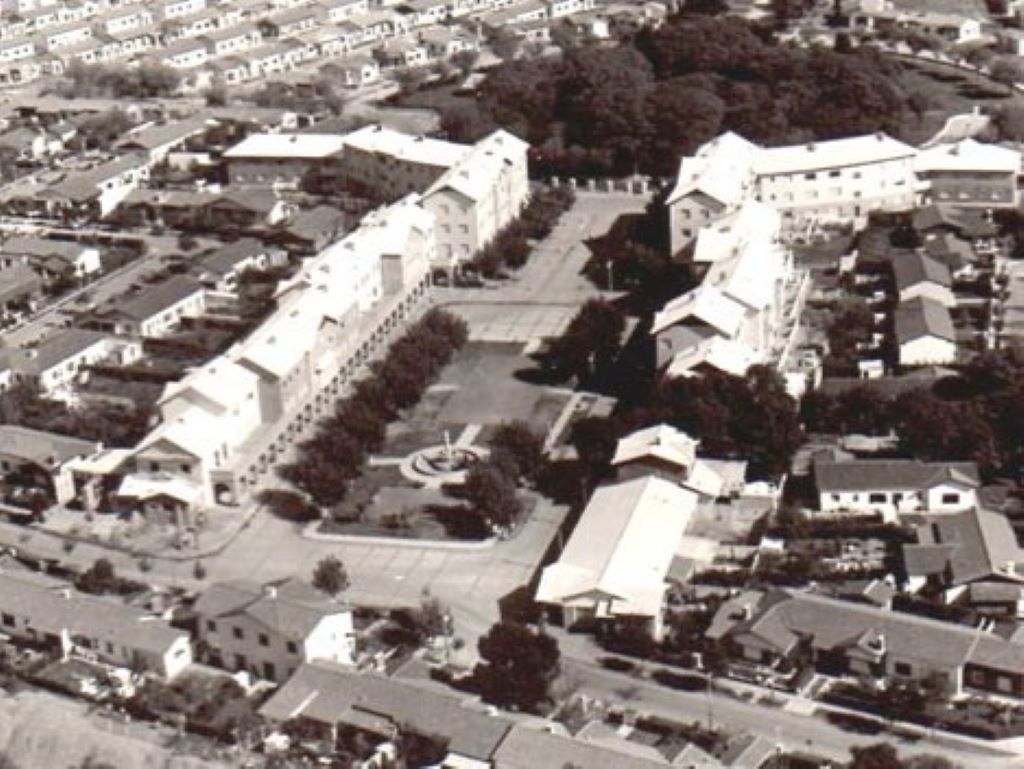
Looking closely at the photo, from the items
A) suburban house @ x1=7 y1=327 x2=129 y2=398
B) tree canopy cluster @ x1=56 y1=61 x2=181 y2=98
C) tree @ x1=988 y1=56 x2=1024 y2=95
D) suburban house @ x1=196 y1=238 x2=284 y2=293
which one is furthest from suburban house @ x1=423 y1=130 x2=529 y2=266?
tree canopy cluster @ x1=56 y1=61 x2=181 y2=98

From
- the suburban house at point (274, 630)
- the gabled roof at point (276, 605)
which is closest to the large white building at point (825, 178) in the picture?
the gabled roof at point (276, 605)

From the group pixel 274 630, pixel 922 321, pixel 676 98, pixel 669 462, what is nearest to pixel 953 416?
pixel 922 321

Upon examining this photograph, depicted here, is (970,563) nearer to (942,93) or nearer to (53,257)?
(53,257)

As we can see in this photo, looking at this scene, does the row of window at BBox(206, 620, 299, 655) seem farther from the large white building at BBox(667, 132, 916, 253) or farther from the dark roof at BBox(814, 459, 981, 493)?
the large white building at BBox(667, 132, 916, 253)

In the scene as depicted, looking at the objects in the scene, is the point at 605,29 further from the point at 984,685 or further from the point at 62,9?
the point at 984,685

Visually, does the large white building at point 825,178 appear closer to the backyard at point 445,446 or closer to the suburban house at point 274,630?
the backyard at point 445,446

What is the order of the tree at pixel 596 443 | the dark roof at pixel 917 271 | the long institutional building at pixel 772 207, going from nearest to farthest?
the tree at pixel 596 443 → the long institutional building at pixel 772 207 → the dark roof at pixel 917 271

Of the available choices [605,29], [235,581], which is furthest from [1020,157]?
[235,581]
